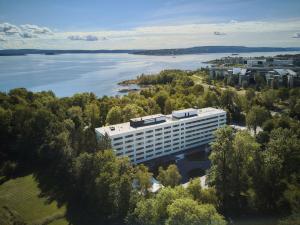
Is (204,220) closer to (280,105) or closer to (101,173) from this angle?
(101,173)

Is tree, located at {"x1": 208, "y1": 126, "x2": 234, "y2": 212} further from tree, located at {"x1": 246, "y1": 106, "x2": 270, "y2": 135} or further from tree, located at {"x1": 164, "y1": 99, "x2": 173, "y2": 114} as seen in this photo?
tree, located at {"x1": 164, "y1": 99, "x2": 173, "y2": 114}

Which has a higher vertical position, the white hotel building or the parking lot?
the white hotel building

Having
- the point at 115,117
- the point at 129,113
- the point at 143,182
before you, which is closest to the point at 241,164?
the point at 143,182

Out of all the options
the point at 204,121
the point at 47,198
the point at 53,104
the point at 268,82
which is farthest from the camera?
the point at 268,82

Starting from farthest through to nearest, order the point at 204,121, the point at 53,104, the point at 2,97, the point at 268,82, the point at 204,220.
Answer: the point at 268,82, the point at 2,97, the point at 53,104, the point at 204,121, the point at 204,220

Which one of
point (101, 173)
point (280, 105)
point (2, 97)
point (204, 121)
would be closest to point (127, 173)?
point (101, 173)

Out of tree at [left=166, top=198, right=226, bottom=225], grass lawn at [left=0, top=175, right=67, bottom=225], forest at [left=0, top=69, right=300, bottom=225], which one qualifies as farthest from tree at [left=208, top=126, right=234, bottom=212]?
grass lawn at [left=0, top=175, right=67, bottom=225]

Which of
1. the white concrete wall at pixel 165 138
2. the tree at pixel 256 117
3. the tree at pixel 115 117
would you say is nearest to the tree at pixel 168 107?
the white concrete wall at pixel 165 138
